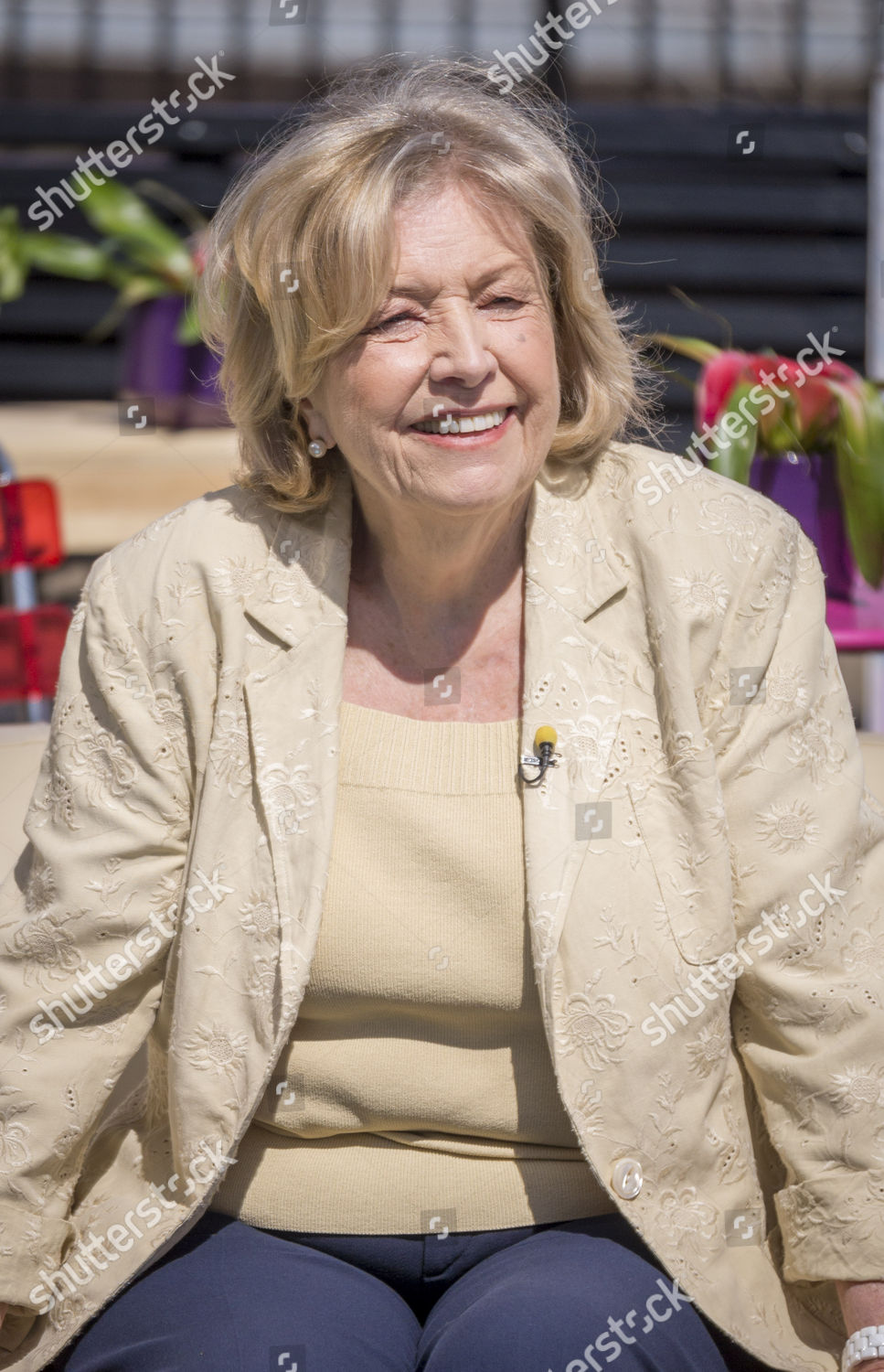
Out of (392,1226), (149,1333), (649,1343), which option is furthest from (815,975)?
(149,1333)

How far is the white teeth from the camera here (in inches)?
64.8

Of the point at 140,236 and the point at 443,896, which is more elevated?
the point at 140,236

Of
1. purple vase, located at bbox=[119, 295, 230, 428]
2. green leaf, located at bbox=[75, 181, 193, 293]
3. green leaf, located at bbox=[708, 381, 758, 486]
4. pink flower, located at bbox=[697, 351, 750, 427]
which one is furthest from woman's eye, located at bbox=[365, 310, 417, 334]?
green leaf, located at bbox=[75, 181, 193, 293]

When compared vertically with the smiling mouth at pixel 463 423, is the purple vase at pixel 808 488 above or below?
below

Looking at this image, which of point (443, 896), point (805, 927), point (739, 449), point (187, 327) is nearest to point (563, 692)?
point (443, 896)

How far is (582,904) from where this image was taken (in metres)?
1.57

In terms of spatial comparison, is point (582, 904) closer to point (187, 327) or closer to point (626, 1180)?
point (626, 1180)

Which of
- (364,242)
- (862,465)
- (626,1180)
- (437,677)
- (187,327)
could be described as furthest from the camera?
(187,327)

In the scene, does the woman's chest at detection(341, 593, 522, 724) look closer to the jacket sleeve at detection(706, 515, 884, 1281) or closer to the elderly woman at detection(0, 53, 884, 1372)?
the elderly woman at detection(0, 53, 884, 1372)

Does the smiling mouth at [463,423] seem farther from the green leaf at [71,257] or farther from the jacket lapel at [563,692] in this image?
the green leaf at [71,257]

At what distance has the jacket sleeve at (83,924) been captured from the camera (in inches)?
64.2

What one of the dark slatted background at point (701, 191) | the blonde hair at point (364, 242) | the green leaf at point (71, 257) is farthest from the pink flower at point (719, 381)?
the green leaf at point (71, 257)

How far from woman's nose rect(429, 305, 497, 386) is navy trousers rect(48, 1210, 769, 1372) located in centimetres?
99

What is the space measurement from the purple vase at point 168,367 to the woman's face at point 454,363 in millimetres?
1925
